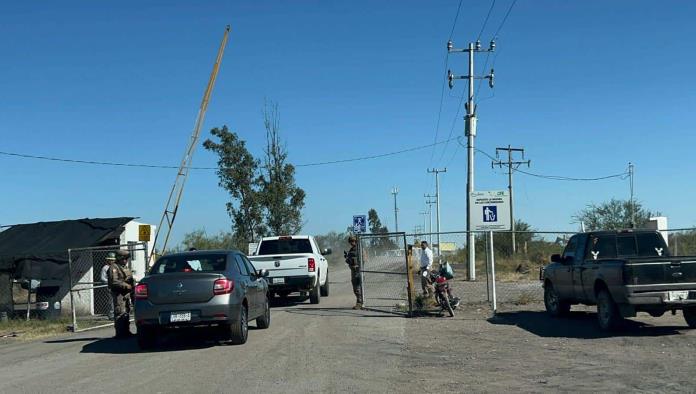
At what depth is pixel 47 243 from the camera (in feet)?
68.4

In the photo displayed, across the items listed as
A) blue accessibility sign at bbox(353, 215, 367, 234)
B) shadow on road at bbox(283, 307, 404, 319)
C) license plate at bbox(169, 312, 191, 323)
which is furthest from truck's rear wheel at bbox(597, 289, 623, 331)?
blue accessibility sign at bbox(353, 215, 367, 234)

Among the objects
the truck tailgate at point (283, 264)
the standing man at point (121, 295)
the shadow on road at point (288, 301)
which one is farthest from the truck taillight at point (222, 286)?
the shadow on road at point (288, 301)

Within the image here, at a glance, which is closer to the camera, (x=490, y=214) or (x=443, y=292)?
(x=443, y=292)

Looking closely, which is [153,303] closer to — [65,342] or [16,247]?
[65,342]

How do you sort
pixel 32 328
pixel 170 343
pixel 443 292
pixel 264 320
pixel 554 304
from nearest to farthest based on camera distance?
1. pixel 170 343
2. pixel 264 320
3. pixel 554 304
4. pixel 443 292
5. pixel 32 328

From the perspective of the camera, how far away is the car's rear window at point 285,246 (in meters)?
20.9

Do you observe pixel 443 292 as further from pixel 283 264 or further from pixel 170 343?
pixel 170 343

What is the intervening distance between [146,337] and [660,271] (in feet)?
29.7

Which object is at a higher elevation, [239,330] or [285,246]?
[285,246]

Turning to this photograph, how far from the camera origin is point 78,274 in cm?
2116

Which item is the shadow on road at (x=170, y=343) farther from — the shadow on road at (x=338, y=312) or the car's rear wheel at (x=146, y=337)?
the shadow on road at (x=338, y=312)

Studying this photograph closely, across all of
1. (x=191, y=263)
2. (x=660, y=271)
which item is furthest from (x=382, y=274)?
(x=660, y=271)

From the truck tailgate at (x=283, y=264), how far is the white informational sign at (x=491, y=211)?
5.46m

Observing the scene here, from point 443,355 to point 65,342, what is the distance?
814cm
